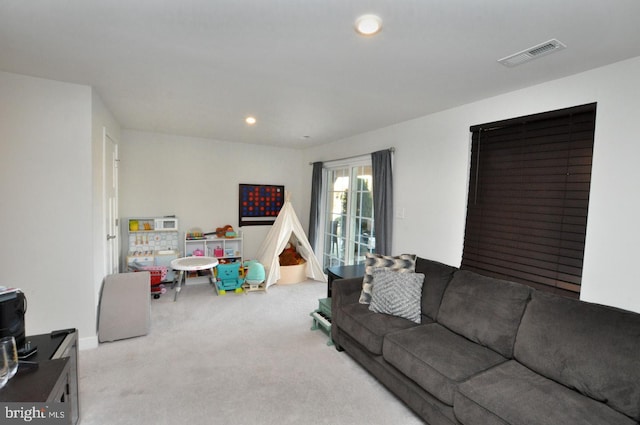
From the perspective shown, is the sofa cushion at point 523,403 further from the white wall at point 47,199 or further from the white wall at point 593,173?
the white wall at point 47,199

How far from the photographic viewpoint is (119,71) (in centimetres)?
241

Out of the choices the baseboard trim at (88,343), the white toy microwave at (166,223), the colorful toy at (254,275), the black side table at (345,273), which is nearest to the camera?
the baseboard trim at (88,343)

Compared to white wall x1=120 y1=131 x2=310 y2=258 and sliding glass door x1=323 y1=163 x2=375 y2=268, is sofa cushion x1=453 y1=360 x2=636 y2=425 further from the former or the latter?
white wall x1=120 y1=131 x2=310 y2=258

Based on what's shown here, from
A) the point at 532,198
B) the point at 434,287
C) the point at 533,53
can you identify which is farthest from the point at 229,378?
the point at 533,53

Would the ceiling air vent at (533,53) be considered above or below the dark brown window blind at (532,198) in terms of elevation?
above

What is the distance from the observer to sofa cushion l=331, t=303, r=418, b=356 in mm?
2340

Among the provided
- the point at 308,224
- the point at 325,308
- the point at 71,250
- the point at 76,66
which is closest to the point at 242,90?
the point at 76,66

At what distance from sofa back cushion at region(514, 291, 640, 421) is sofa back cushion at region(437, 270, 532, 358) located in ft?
0.23

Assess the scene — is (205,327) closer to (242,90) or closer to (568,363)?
(242,90)

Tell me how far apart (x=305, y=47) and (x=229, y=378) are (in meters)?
2.46

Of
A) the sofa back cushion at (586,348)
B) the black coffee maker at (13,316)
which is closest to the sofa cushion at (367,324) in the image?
the sofa back cushion at (586,348)

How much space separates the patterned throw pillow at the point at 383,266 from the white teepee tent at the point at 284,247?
2.11 meters

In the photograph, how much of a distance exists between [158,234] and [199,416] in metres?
3.49

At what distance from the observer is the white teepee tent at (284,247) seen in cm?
477
